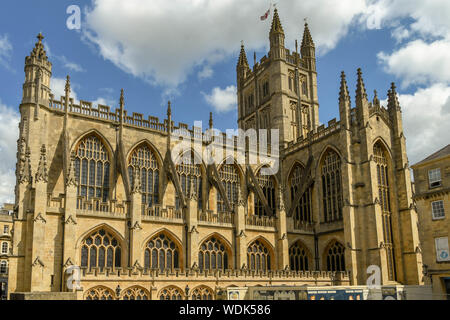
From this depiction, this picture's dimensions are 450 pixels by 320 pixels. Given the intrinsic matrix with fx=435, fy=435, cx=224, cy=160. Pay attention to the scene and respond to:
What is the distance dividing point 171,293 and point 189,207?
651 cm

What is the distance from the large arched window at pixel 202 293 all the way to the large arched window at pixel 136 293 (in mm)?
3301

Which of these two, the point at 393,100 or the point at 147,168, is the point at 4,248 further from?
the point at 393,100

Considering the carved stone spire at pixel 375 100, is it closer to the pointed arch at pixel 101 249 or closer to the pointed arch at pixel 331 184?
the pointed arch at pixel 331 184

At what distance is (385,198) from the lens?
36.5 m

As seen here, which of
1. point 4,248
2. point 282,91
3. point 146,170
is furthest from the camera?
point 4,248

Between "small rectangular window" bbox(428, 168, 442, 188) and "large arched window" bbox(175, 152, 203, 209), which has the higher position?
"large arched window" bbox(175, 152, 203, 209)

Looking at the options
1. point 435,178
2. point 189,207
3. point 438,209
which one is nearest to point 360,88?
point 435,178

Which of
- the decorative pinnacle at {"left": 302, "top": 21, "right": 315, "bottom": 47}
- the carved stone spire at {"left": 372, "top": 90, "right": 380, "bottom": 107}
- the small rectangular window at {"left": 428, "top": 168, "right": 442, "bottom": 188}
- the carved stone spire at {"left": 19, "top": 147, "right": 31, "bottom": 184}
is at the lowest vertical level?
the small rectangular window at {"left": 428, "top": 168, "right": 442, "bottom": 188}

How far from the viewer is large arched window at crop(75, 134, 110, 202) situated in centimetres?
3291

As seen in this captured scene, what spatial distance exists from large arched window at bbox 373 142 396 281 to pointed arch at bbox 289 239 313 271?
647 centimetres

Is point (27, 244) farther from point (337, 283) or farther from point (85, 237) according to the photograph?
point (337, 283)

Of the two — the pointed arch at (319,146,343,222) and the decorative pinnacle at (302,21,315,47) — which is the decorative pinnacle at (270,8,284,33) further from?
the pointed arch at (319,146,343,222)

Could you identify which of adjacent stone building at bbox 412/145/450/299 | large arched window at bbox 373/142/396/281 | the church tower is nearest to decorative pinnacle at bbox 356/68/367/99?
large arched window at bbox 373/142/396/281
